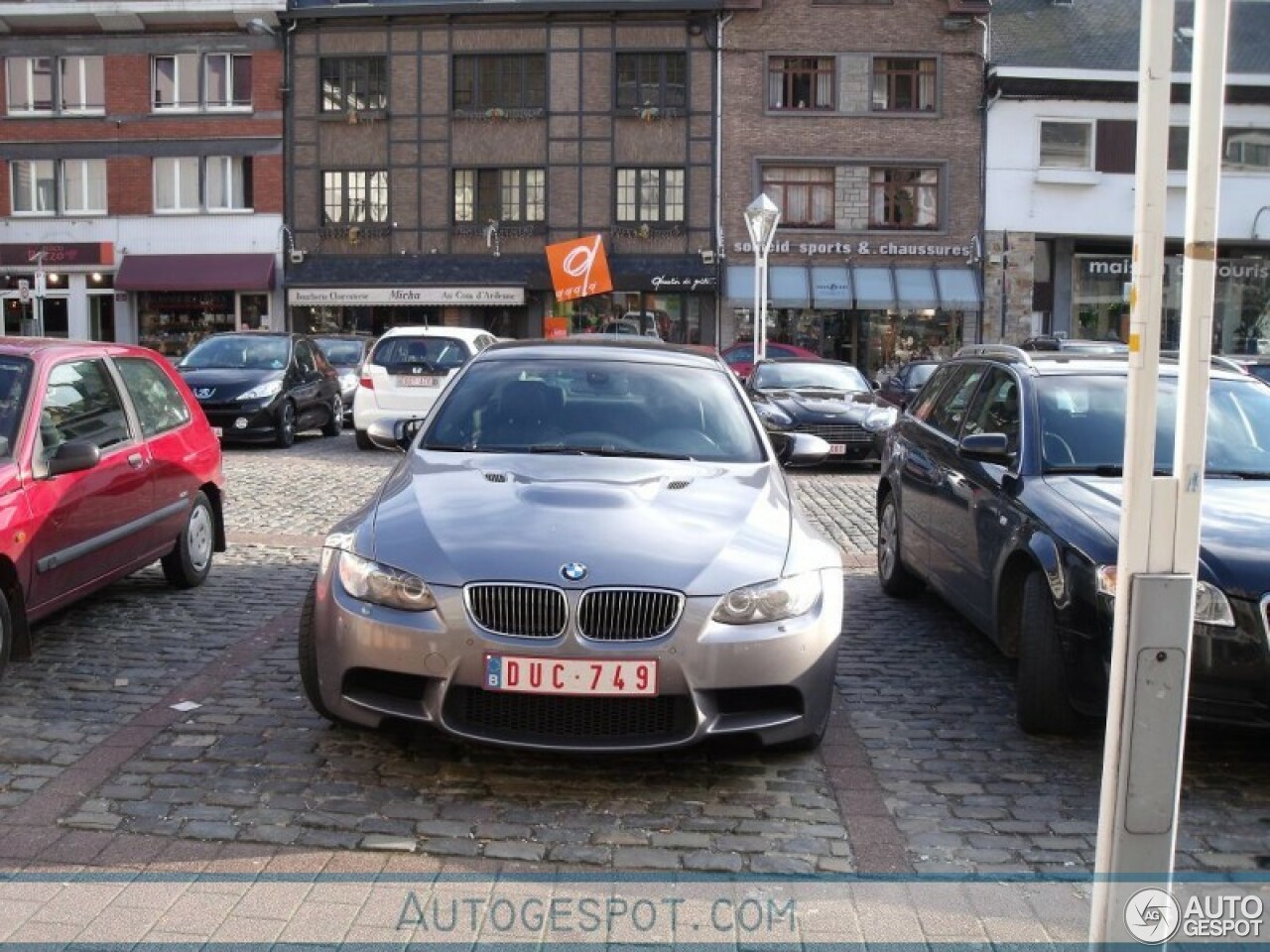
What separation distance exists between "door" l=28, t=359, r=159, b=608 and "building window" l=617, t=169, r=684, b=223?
91.1 feet

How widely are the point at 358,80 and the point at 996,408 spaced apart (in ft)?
102

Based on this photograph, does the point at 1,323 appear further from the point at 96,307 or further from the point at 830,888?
the point at 830,888

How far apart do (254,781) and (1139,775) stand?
298 cm

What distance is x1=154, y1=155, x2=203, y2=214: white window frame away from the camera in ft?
113

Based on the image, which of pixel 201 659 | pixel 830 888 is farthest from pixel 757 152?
pixel 830 888

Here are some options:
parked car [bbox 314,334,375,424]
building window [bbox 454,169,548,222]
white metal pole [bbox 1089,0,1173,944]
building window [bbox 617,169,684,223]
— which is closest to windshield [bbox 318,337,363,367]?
parked car [bbox 314,334,375,424]

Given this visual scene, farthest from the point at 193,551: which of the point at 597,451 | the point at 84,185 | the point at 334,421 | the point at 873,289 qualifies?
the point at 84,185

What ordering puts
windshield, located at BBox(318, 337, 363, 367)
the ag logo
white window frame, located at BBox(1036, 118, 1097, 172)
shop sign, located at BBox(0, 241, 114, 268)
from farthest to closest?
1. shop sign, located at BBox(0, 241, 114, 268)
2. white window frame, located at BBox(1036, 118, 1097, 172)
3. windshield, located at BBox(318, 337, 363, 367)
4. the ag logo

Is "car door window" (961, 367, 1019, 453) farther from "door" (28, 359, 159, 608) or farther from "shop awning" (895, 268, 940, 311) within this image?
"shop awning" (895, 268, 940, 311)

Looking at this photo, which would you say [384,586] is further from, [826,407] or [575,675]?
[826,407]

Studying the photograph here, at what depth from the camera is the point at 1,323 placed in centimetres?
3516

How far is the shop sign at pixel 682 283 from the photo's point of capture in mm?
33062

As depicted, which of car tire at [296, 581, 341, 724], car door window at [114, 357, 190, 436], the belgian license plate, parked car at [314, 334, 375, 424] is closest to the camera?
the belgian license plate

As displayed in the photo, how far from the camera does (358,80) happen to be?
113 feet
